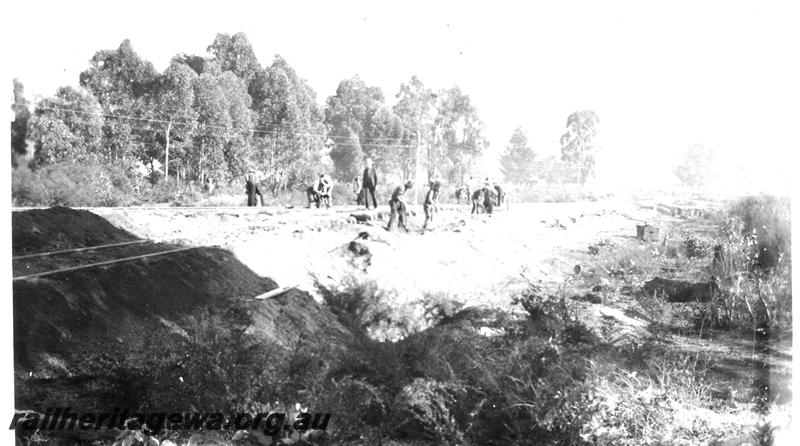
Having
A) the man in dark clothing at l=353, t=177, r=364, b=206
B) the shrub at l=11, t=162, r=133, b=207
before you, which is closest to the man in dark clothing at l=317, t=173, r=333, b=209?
the man in dark clothing at l=353, t=177, r=364, b=206

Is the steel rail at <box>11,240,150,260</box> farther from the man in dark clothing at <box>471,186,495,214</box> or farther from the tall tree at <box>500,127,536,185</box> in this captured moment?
the tall tree at <box>500,127,536,185</box>

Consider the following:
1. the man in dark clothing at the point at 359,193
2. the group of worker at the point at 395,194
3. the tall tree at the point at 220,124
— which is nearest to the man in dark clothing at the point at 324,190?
the group of worker at the point at 395,194

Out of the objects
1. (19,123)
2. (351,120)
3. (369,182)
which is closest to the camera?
(19,123)

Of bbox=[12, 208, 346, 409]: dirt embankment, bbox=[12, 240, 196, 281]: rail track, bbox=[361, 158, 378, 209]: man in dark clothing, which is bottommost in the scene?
bbox=[12, 208, 346, 409]: dirt embankment

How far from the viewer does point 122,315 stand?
4625 mm

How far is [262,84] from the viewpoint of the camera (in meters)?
4.70

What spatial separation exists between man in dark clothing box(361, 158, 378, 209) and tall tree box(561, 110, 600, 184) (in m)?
1.62

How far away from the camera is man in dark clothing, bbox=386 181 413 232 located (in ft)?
17.8

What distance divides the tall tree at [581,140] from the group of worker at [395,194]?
698 mm

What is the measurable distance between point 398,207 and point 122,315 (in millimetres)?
2542

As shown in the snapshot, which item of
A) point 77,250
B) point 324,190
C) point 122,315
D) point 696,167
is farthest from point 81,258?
point 696,167

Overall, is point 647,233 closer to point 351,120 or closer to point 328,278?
point 351,120

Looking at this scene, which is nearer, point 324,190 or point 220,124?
point 220,124

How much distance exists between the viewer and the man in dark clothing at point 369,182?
5.14m
